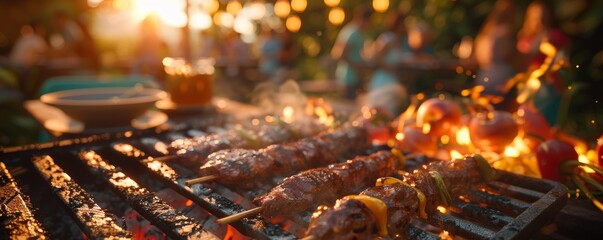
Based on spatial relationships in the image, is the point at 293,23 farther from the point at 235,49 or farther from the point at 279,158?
the point at 279,158

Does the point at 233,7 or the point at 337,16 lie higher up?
the point at 337,16

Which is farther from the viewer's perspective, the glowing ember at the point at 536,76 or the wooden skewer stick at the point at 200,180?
the glowing ember at the point at 536,76

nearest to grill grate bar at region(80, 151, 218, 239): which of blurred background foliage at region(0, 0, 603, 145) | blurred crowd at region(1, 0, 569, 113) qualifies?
blurred background foliage at region(0, 0, 603, 145)

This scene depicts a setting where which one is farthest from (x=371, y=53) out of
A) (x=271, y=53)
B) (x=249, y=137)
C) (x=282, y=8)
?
(x=282, y=8)

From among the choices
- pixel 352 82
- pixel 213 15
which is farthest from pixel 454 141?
pixel 213 15

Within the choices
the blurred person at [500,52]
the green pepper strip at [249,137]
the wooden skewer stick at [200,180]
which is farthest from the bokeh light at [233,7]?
the wooden skewer stick at [200,180]

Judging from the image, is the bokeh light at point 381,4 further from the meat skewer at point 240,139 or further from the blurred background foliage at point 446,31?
the meat skewer at point 240,139
